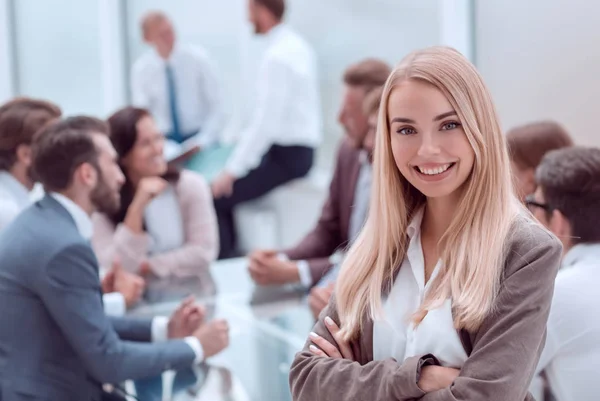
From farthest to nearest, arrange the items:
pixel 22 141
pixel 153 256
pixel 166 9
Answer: pixel 166 9 → pixel 153 256 → pixel 22 141

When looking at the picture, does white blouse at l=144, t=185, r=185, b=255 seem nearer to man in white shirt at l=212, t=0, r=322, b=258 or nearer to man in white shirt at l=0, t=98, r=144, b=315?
man in white shirt at l=0, t=98, r=144, b=315

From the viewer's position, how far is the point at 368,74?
3.80 meters

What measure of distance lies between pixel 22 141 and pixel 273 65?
2.57 metres

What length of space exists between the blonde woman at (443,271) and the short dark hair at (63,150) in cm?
116

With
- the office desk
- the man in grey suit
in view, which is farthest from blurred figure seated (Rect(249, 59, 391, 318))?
the man in grey suit

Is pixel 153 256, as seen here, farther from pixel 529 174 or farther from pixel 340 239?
pixel 529 174

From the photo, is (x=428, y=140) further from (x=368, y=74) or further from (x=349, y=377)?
(x=368, y=74)

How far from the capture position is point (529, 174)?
120 inches

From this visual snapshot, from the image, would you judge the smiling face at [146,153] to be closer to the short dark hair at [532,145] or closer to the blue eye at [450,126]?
the short dark hair at [532,145]

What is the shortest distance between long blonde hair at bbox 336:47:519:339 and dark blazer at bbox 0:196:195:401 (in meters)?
0.83

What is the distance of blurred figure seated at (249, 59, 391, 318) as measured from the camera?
3616 millimetres

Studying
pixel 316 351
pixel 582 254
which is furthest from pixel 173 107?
pixel 316 351

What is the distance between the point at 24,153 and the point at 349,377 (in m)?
1.97

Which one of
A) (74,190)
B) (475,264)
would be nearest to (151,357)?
(74,190)
